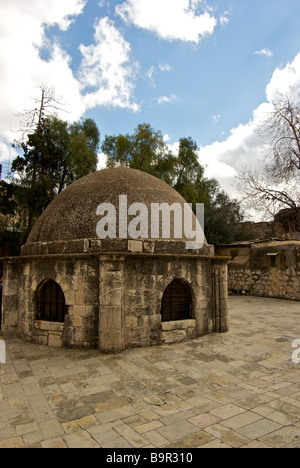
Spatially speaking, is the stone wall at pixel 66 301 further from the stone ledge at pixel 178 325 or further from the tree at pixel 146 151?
the tree at pixel 146 151

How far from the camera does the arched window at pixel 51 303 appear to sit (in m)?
6.77

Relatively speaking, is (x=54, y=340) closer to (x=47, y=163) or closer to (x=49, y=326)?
(x=49, y=326)

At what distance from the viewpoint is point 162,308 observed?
22.5ft

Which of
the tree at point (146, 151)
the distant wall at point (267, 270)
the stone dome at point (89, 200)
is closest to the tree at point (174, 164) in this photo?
the tree at point (146, 151)

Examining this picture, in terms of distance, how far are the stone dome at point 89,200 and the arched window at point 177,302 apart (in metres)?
2.12

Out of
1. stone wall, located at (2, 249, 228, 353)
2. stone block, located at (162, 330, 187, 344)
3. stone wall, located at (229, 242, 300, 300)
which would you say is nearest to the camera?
stone wall, located at (2, 249, 228, 353)

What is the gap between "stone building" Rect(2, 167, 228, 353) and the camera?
6.20 metres

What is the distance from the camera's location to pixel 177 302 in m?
7.06

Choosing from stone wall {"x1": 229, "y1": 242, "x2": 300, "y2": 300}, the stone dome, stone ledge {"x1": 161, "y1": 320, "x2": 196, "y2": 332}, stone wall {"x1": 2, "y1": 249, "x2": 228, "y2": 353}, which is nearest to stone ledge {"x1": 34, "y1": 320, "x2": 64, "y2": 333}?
stone wall {"x1": 2, "y1": 249, "x2": 228, "y2": 353}

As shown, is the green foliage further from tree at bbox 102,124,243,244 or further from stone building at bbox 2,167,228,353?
stone building at bbox 2,167,228,353

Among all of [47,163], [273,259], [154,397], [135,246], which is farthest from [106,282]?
[47,163]

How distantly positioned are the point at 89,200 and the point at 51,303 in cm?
273

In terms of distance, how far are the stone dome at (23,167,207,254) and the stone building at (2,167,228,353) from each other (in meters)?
0.03

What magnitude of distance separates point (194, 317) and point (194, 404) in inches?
129
